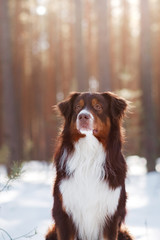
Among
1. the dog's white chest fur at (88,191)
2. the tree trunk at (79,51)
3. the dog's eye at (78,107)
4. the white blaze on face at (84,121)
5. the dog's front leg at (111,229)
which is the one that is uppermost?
the tree trunk at (79,51)

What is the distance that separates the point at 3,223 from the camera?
236 inches

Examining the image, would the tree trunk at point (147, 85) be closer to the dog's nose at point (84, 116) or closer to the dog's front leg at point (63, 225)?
the dog's front leg at point (63, 225)

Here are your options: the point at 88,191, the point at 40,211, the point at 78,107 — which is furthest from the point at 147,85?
the point at 88,191

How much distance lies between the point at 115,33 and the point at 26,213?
21.3 meters

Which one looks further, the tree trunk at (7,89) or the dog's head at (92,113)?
the tree trunk at (7,89)

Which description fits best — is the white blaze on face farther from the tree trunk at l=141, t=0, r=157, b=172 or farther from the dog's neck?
the tree trunk at l=141, t=0, r=157, b=172

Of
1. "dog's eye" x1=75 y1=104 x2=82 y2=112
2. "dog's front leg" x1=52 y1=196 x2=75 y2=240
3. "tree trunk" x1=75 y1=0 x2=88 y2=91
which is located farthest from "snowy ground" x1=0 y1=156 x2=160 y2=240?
"tree trunk" x1=75 y1=0 x2=88 y2=91

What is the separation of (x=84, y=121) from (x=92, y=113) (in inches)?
8.4

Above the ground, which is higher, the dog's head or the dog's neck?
the dog's head

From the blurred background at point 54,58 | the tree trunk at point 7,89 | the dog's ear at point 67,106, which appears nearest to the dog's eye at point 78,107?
the dog's ear at point 67,106

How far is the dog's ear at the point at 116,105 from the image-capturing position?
4871mm

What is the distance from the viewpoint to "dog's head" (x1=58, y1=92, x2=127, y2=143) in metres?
4.55

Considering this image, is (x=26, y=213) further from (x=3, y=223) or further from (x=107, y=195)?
(x=107, y=195)

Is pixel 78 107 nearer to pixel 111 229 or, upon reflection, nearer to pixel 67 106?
pixel 67 106
